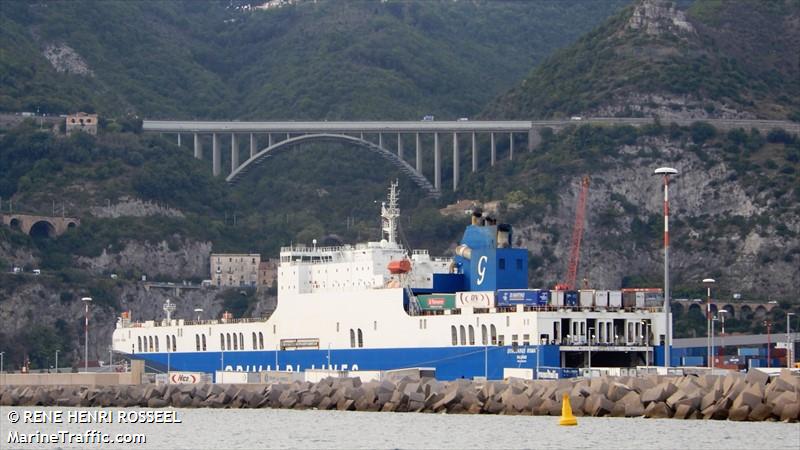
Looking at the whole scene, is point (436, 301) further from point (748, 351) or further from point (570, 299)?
point (748, 351)

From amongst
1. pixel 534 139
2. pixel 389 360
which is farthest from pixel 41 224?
pixel 389 360

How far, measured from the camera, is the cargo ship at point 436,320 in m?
86.5

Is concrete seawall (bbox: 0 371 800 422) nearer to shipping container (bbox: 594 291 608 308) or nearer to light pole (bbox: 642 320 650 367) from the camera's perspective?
shipping container (bbox: 594 291 608 308)

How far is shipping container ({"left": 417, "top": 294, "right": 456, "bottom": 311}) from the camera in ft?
297

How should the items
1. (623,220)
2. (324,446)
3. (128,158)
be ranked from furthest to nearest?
(128,158)
(623,220)
(324,446)

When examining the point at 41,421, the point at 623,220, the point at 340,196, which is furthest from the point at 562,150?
the point at 41,421

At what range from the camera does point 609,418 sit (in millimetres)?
68688

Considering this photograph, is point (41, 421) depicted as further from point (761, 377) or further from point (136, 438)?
point (761, 377)

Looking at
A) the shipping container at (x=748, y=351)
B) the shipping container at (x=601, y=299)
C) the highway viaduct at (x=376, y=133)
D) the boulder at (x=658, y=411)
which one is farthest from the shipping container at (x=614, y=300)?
the highway viaduct at (x=376, y=133)

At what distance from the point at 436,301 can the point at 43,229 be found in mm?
75472

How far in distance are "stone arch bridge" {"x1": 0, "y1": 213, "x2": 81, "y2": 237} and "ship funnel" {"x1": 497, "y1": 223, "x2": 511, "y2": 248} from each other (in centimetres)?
7317

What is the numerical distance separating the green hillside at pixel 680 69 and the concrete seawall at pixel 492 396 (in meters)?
97.9

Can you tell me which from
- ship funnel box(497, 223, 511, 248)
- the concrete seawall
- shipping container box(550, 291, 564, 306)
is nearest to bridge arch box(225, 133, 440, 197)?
ship funnel box(497, 223, 511, 248)

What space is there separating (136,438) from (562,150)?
10711cm
